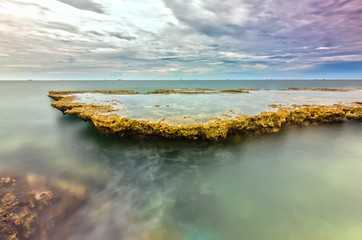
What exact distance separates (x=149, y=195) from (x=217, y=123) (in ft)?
19.6

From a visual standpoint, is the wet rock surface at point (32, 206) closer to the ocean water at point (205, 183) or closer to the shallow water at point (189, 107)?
the ocean water at point (205, 183)

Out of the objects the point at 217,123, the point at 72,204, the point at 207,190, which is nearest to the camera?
the point at 72,204

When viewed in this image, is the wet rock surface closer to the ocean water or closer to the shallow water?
the ocean water

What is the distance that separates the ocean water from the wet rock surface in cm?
42

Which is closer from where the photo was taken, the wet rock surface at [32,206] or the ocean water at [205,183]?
the wet rock surface at [32,206]

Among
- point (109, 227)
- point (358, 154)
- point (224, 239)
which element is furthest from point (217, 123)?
point (358, 154)

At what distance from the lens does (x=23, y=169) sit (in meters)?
9.43

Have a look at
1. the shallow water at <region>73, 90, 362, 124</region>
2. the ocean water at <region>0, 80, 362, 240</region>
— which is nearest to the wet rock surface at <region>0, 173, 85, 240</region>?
the ocean water at <region>0, 80, 362, 240</region>

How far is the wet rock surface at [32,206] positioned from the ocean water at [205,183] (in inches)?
16.4

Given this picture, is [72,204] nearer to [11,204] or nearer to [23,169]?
[11,204]

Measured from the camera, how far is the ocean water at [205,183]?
243 inches

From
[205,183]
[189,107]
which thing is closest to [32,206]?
[205,183]

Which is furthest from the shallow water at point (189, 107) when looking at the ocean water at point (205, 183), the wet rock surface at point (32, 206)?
the wet rock surface at point (32, 206)

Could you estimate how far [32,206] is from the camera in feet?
21.3
